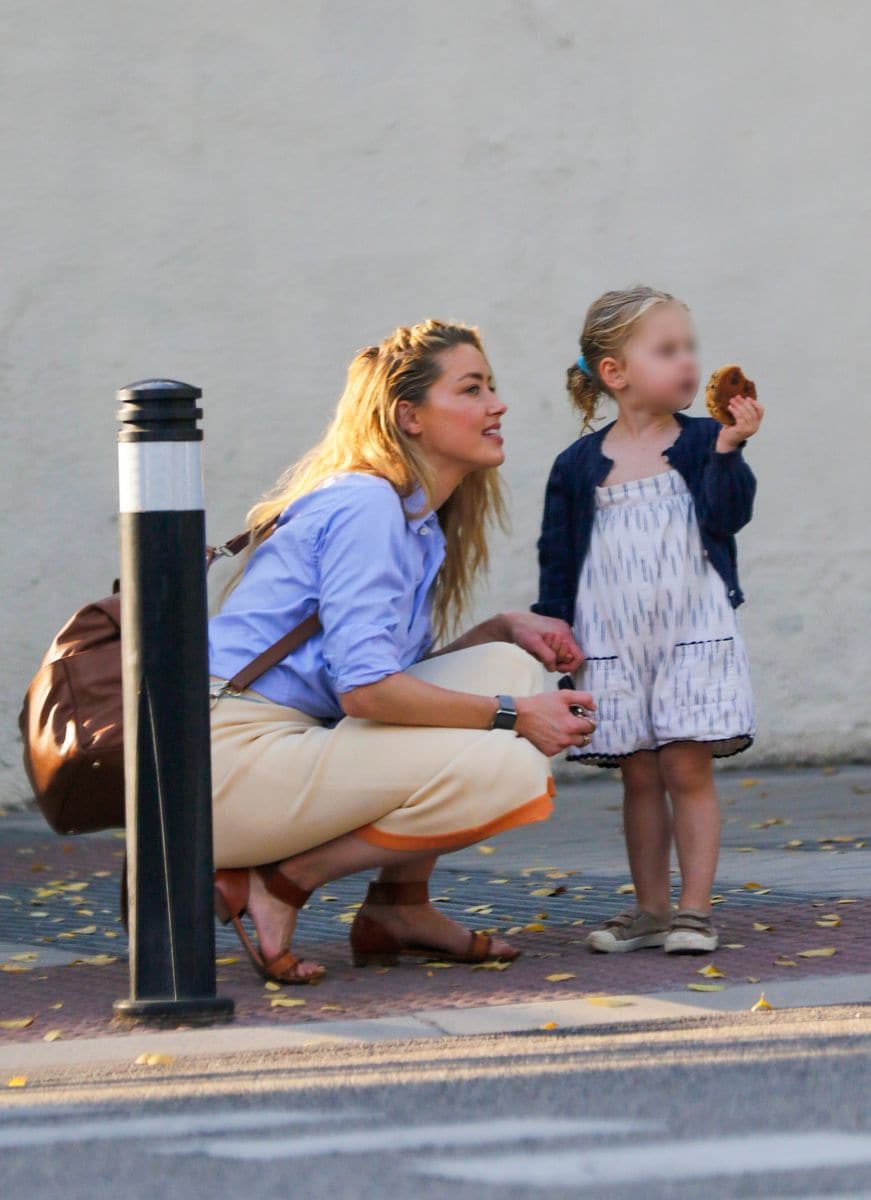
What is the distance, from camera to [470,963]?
4.74 meters

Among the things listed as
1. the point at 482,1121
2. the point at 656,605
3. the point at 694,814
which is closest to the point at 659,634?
the point at 656,605

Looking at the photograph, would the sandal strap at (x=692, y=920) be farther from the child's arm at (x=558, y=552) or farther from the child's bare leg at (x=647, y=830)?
the child's arm at (x=558, y=552)

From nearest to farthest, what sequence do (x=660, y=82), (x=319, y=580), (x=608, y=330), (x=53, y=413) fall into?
(x=319, y=580) → (x=608, y=330) → (x=53, y=413) → (x=660, y=82)

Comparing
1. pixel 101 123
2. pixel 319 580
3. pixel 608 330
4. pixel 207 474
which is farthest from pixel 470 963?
pixel 101 123

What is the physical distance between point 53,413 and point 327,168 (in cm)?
138

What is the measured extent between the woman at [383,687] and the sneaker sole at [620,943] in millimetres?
178

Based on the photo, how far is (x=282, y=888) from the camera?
4625 millimetres

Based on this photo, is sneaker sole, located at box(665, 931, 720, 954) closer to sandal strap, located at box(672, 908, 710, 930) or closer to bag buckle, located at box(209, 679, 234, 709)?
sandal strap, located at box(672, 908, 710, 930)

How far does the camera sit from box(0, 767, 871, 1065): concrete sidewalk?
410 centimetres

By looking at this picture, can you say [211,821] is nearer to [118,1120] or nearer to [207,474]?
[118,1120]

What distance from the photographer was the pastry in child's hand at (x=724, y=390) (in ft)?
15.0

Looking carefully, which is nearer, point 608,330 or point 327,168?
point 608,330

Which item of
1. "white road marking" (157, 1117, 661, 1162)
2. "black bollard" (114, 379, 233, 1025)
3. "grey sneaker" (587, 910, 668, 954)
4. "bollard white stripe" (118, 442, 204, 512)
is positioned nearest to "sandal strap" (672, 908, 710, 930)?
"grey sneaker" (587, 910, 668, 954)

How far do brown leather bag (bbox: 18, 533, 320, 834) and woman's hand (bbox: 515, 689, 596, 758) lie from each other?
478 millimetres
